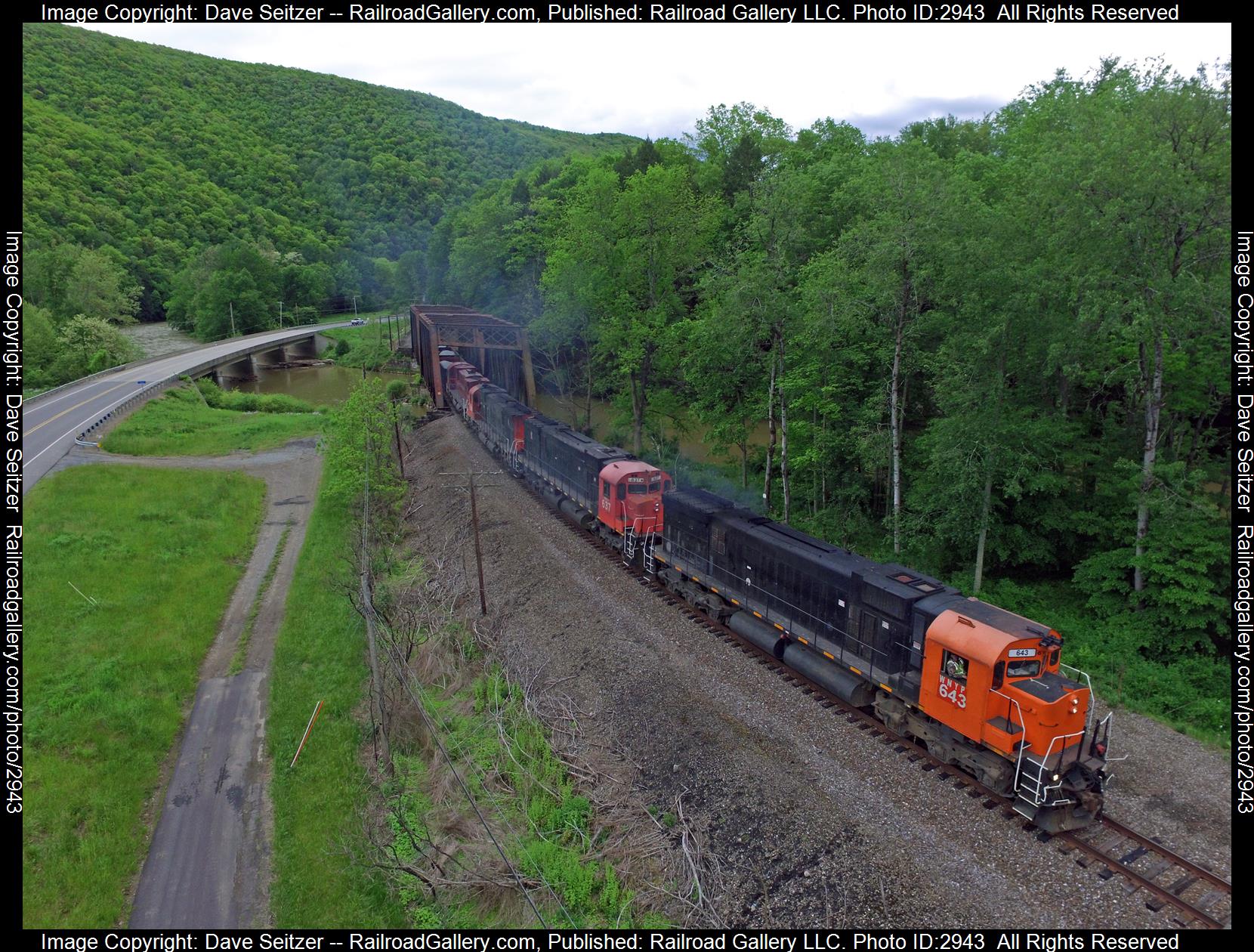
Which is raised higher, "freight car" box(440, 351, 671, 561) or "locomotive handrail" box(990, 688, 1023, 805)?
"freight car" box(440, 351, 671, 561)

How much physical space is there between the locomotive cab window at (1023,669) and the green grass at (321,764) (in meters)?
12.2

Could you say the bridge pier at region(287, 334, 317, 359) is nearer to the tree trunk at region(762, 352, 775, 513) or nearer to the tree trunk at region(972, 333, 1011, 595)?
the tree trunk at region(762, 352, 775, 513)

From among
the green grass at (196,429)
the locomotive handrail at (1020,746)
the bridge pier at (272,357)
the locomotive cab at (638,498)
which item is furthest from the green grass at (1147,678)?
the bridge pier at (272,357)

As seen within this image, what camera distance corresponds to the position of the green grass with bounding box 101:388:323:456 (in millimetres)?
47344

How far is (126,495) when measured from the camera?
3659 centimetres

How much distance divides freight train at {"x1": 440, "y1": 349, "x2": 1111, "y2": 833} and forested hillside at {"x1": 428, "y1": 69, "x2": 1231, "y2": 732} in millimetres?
4647

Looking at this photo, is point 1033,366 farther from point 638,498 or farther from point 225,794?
point 225,794

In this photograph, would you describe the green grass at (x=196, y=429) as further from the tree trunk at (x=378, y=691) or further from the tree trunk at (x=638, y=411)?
the tree trunk at (x=378, y=691)

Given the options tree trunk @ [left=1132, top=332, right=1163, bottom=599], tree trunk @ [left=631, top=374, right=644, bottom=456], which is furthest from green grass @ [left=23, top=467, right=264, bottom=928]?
tree trunk @ [left=1132, top=332, right=1163, bottom=599]

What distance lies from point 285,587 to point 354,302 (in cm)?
11301

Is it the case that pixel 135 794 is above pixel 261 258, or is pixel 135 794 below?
below

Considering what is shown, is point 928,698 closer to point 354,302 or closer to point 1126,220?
point 1126,220

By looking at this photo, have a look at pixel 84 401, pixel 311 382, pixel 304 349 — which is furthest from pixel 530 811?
pixel 304 349

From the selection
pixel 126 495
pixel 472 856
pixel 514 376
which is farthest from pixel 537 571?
pixel 514 376
